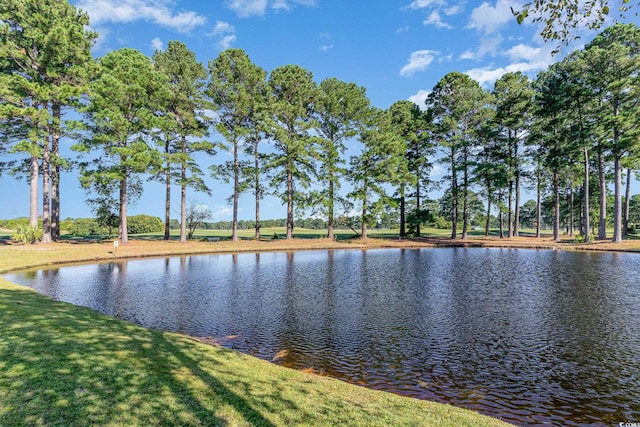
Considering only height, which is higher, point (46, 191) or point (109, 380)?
point (46, 191)

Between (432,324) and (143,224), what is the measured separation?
99.7 metres

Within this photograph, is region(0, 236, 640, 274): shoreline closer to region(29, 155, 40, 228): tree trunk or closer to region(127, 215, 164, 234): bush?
region(29, 155, 40, 228): tree trunk

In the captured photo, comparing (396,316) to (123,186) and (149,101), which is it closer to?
(123,186)

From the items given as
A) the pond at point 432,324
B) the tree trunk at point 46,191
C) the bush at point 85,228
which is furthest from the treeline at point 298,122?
A: the bush at point 85,228

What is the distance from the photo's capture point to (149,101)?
37906 millimetres

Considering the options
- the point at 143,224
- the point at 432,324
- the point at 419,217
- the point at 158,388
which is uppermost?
the point at 419,217

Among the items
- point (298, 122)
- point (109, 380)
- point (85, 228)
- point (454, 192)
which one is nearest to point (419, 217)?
point (454, 192)

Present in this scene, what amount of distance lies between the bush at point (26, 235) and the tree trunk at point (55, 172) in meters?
4.01

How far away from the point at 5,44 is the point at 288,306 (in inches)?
1440

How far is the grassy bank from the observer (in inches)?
196

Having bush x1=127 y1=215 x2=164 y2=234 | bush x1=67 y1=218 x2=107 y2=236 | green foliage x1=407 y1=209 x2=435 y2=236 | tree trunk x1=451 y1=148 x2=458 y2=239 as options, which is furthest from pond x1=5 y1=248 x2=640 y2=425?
bush x1=127 y1=215 x2=164 y2=234

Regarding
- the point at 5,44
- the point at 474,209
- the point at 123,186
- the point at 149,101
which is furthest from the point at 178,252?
the point at 474,209

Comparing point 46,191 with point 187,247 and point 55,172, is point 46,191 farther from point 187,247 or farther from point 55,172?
point 187,247

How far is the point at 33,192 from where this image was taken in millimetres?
34000
